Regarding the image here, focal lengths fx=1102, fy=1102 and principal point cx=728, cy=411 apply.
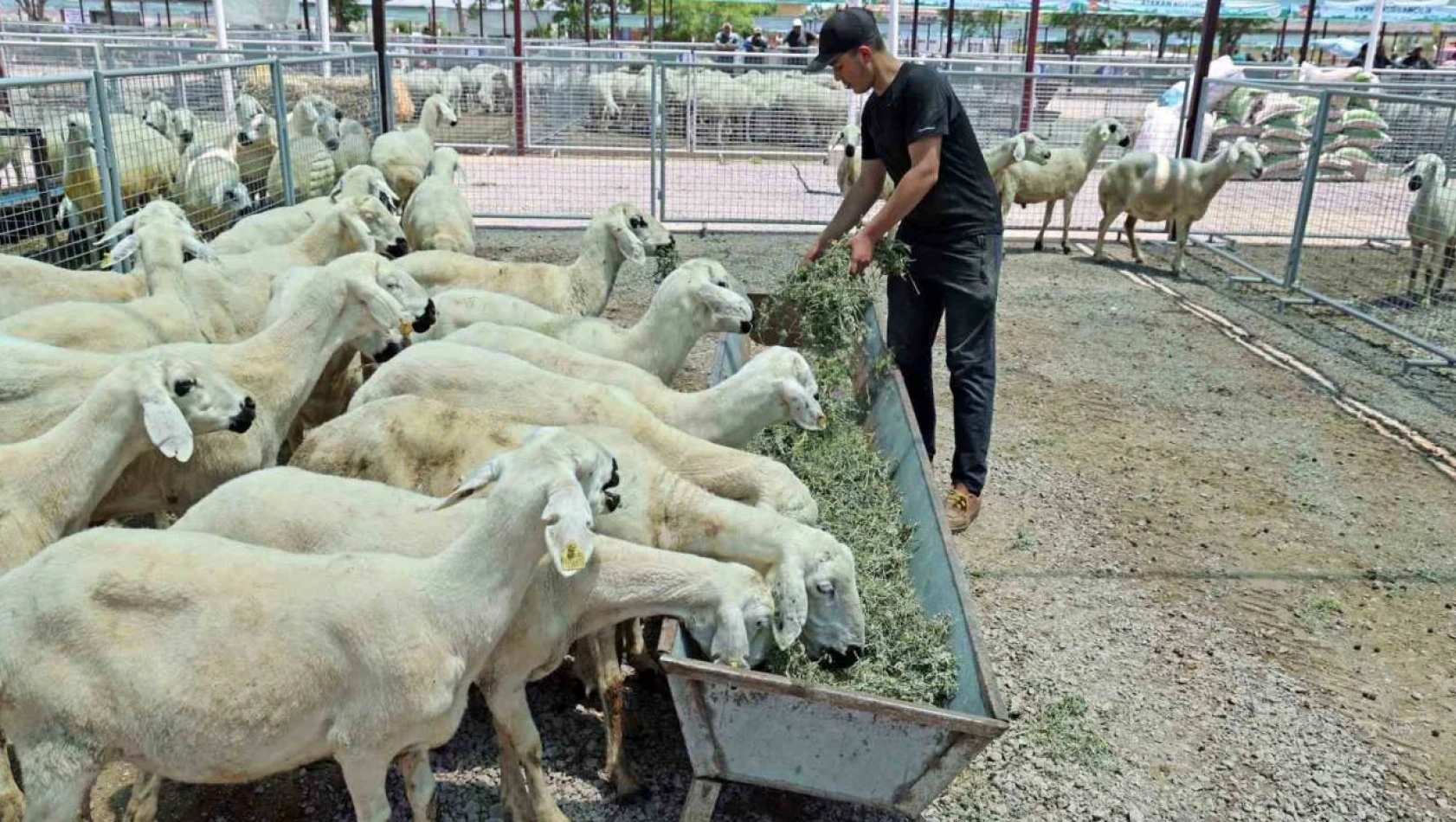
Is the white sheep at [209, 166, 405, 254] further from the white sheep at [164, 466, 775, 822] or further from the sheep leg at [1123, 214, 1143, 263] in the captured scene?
the sheep leg at [1123, 214, 1143, 263]

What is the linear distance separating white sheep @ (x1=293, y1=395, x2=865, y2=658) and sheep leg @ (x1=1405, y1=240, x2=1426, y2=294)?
9886 millimetres

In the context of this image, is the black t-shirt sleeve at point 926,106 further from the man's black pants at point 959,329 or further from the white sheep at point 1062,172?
the white sheep at point 1062,172

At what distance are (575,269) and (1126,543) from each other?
3968mm

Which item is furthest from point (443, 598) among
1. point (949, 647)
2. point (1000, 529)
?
point (1000, 529)

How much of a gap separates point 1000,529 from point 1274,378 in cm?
441

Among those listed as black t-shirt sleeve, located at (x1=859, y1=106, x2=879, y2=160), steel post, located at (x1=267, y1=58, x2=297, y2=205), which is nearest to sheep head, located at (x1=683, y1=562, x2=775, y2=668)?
black t-shirt sleeve, located at (x1=859, y1=106, x2=879, y2=160)

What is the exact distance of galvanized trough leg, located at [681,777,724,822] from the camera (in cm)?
358

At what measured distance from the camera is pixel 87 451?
156 inches

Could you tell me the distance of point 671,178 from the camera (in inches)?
675

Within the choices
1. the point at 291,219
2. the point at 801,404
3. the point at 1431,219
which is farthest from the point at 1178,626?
the point at 1431,219

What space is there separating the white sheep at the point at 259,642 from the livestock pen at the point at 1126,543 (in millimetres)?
671

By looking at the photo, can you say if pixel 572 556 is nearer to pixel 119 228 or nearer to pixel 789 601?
pixel 789 601

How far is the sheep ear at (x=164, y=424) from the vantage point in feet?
12.8

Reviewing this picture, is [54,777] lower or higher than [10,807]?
higher
